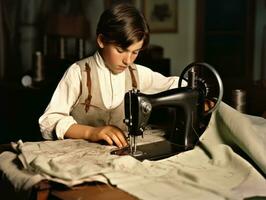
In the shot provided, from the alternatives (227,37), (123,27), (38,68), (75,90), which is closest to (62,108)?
(75,90)

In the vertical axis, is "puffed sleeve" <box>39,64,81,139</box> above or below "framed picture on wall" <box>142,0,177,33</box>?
below

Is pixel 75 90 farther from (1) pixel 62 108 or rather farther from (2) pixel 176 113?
(2) pixel 176 113

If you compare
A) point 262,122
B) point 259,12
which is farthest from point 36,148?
point 259,12

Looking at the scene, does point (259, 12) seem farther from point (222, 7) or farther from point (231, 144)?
point (231, 144)

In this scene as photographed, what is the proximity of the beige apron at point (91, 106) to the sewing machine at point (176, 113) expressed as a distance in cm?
23

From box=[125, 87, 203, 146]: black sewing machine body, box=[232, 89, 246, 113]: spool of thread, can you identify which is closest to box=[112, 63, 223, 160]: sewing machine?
box=[125, 87, 203, 146]: black sewing machine body

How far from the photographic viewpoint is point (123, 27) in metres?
1.39

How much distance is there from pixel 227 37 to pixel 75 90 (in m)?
2.44

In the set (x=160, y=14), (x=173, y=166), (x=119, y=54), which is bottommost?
(x=173, y=166)

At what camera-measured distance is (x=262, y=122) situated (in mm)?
1396

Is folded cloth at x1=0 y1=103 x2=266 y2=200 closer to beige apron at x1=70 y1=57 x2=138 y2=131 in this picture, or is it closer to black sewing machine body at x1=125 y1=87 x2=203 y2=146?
black sewing machine body at x1=125 y1=87 x2=203 y2=146

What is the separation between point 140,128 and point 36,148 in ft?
0.89

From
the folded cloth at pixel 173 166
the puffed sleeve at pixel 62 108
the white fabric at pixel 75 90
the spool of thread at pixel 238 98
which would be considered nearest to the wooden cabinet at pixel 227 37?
the spool of thread at pixel 238 98

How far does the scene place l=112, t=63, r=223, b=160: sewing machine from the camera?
3.91 ft
